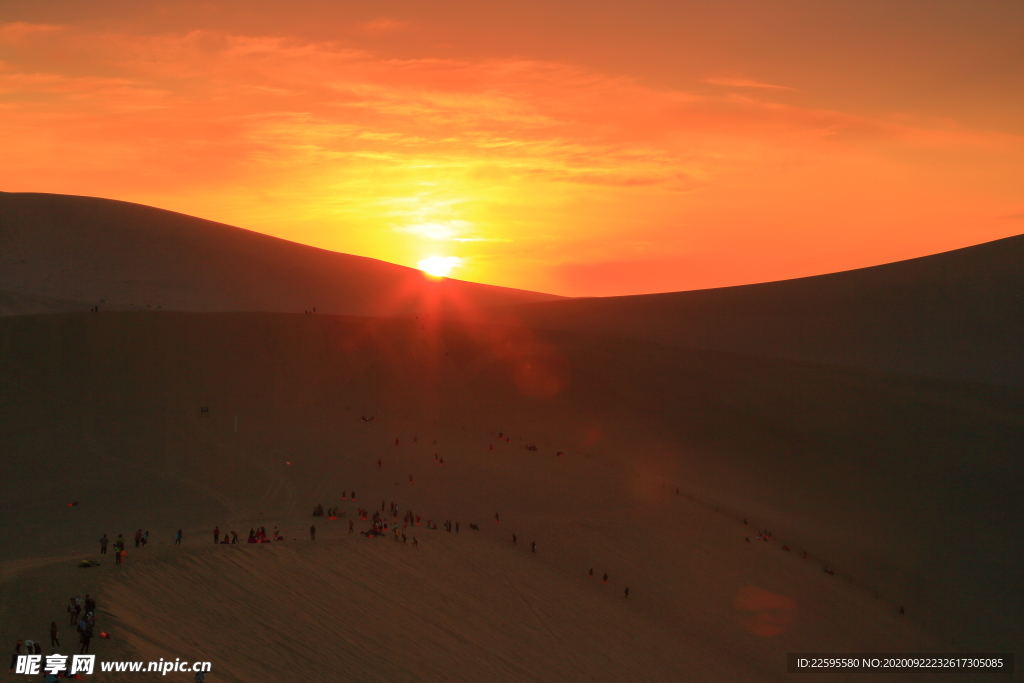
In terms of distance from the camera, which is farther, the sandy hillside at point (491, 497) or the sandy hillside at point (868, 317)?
the sandy hillside at point (868, 317)

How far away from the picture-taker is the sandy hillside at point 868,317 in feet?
147

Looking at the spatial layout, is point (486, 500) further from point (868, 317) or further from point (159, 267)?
point (159, 267)

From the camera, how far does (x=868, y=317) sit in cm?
5094

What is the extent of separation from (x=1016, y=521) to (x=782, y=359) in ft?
59.7

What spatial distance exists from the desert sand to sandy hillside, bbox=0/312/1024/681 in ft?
0.34

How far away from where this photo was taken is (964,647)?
21.0 metres

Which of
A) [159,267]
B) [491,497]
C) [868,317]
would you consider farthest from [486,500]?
[159,267]

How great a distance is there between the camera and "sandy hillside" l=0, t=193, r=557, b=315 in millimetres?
54719

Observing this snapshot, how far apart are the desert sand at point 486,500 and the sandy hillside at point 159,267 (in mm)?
20410

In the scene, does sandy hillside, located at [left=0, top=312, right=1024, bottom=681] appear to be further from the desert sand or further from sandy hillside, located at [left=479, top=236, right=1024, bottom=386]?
sandy hillside, located at [left=479, top=236, right=1024, bottom=386]

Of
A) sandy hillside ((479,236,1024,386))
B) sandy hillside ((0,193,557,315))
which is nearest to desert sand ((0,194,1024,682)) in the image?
sandy hillside ((479,236,1024,386))

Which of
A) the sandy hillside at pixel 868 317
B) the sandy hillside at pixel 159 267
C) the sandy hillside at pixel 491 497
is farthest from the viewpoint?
the sandy hillside at pixel 159 267

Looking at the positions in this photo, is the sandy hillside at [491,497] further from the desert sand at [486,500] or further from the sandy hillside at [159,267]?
the sandy hillside at [159,267]

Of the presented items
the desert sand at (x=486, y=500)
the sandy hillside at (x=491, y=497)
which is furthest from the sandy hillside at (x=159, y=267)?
the desert sand at (x=486, y=500)
